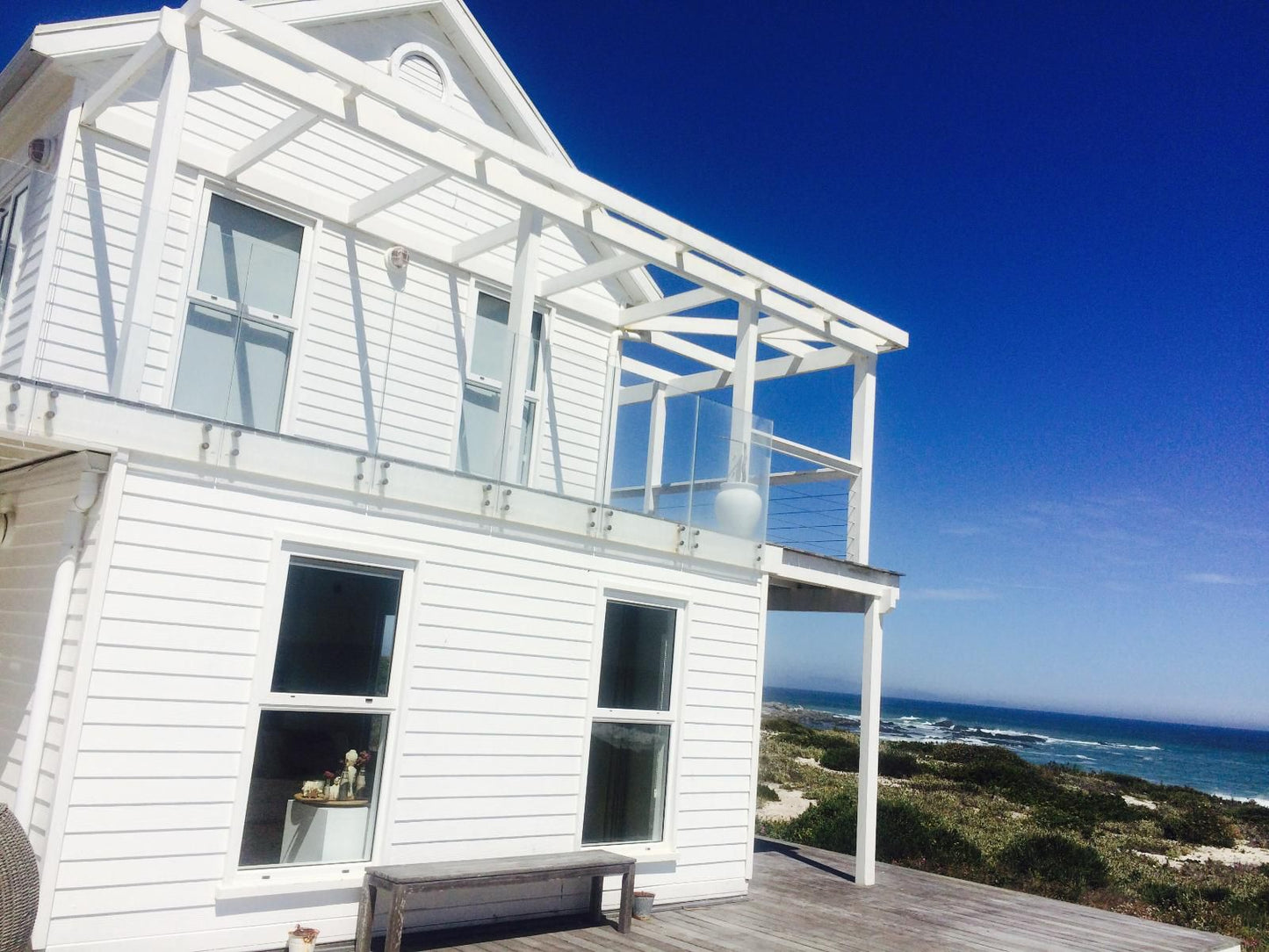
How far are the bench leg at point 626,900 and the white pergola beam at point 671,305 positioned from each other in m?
4.51

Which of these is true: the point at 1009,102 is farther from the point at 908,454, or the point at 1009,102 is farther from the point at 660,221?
the point at 908,454

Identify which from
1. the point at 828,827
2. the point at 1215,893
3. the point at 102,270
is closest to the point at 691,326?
the point at 102,270

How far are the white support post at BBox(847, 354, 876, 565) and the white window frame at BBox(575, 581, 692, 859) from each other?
2453mm

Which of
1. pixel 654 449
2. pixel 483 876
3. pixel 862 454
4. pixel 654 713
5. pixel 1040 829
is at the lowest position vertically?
pixel 1040 829

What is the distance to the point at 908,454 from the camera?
43125mm

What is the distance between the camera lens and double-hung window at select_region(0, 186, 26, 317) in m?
5.45

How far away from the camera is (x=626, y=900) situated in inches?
243

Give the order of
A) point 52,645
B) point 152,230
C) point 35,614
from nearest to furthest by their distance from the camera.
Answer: point 52,645 < point 35,614 < point 152,230

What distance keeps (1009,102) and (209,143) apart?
60.2 feet

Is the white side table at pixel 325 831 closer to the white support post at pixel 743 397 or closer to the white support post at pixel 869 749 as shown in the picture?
the white support post at pixel 743 397

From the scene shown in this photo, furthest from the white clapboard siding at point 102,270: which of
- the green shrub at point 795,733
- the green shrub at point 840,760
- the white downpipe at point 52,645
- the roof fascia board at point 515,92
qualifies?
the green shrub at point 795,733

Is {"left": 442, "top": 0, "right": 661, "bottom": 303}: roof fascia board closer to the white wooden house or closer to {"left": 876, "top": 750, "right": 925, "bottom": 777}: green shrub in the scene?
the white wooden house

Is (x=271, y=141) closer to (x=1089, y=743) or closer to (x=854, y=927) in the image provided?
(x=854, y=927)

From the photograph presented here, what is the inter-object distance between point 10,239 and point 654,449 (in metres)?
4.34
